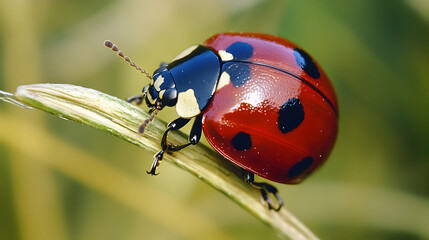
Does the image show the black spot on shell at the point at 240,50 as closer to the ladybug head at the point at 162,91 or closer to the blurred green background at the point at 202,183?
the ladybug head at the point at 162,91

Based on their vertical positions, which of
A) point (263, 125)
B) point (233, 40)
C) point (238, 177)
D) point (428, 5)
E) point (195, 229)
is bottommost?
point (195, 229)

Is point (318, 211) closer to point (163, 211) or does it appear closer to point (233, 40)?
point (163, 211)

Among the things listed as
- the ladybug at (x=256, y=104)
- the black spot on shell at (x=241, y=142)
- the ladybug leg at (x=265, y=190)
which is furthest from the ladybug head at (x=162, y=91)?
the ladybug leg at (x=265, y=190)

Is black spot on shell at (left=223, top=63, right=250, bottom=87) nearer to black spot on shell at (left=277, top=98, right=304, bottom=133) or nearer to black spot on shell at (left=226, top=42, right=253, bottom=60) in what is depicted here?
black spot on shell at (left=226, top=42, right=253, bottom=60)

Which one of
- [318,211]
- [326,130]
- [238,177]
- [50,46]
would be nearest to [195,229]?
[318,211]

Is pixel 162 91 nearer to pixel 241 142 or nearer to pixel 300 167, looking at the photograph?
pixel 241 142

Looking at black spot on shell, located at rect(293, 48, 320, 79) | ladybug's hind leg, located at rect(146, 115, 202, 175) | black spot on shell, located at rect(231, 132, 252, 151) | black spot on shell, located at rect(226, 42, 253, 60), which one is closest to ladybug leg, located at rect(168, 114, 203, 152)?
ladybug's hind leg, located at rect(146, 115, 202, 175)

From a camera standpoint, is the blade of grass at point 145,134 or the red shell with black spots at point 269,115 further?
the red shell with black spots at point 269,115
